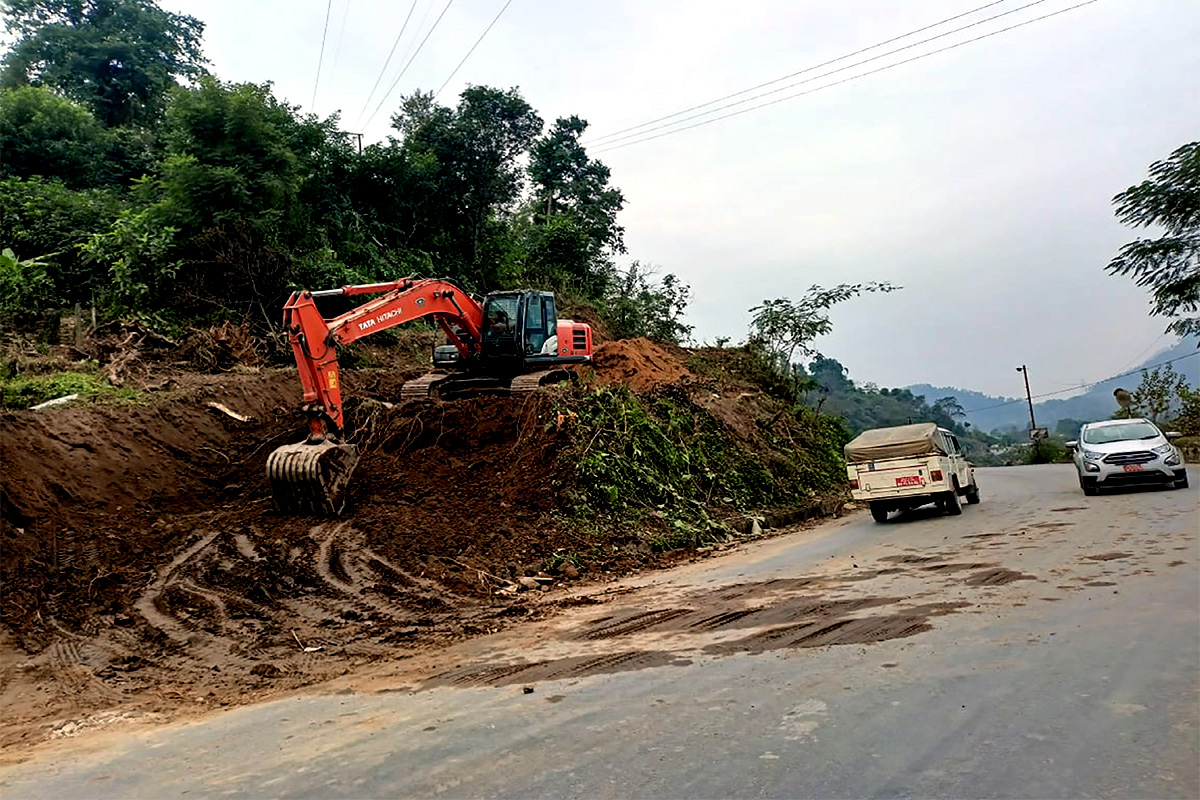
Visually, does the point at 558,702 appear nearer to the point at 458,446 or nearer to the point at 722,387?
the point at 458,446

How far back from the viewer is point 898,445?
1494 centimetres

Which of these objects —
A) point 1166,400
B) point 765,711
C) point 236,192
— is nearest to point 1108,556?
point 765,711

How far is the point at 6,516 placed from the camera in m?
10.9

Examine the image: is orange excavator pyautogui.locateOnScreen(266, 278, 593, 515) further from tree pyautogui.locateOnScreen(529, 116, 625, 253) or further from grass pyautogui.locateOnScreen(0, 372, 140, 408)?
tree pyautogui.locateOnScreen(529, 116, 625, 253)

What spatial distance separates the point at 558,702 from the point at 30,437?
11319 mm

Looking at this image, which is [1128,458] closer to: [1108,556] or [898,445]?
[898,445]

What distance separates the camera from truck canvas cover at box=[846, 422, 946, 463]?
14.9 m

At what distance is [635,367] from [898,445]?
9972 mm

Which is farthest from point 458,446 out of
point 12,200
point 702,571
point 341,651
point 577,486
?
point 12,200

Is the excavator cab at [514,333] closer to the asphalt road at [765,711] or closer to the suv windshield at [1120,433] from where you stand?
the asphalt road at [765,711]

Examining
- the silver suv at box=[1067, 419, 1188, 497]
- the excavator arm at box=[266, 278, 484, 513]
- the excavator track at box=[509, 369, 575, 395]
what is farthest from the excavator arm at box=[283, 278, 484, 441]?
the silver suv at box=[1067, 419, 1188, 497]

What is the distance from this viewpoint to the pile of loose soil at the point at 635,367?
22844 mm

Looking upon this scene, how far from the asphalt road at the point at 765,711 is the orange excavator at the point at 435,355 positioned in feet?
18.5

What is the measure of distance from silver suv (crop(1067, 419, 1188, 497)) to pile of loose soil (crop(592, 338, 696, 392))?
9676 mm
